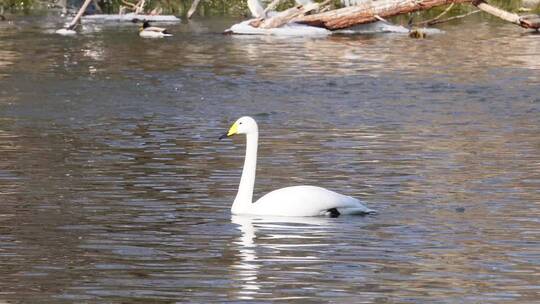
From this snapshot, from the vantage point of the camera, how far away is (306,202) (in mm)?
14633

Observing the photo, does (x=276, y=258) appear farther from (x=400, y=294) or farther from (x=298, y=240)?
(x=400, y=294)

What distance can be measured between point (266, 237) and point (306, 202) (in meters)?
1.05

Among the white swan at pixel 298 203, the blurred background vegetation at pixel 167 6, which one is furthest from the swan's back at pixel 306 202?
the blurred background vegetation at pixel 167 6

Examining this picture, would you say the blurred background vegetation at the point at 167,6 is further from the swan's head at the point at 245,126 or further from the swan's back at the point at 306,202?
the swan's back at the point at 306,202

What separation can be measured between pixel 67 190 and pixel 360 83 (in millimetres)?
17374

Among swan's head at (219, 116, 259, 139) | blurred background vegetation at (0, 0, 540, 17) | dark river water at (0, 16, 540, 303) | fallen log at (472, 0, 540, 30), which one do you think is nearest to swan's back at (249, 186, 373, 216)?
dark river water at (0, 16, 540, 303)

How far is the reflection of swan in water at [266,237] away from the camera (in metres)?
11.7

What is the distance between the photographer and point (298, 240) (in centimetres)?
1352

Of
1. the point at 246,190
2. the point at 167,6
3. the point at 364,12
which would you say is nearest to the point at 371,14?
the point at 364,12

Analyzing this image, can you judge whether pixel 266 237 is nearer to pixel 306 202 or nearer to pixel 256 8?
pixel 306 202

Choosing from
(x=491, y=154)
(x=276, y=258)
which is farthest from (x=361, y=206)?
(x=491, y=154)

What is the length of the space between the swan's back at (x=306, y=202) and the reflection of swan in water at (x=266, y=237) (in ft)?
0.32

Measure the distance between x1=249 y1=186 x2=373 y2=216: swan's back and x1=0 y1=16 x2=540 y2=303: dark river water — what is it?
142 millimetres

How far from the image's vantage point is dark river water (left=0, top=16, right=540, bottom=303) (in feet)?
38.1
